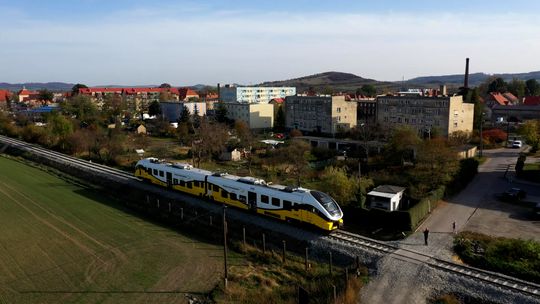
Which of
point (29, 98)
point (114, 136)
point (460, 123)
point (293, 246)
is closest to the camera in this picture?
point (293, 246)

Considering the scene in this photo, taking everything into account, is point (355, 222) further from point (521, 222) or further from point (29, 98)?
point (29, 98)

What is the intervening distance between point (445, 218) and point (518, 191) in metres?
9.38

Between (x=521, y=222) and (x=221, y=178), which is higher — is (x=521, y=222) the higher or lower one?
the lower one

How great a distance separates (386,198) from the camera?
3005 centimetres

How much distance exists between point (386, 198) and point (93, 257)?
19812 millimetres

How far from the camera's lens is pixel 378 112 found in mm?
69938

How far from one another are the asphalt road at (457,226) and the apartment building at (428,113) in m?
17.3

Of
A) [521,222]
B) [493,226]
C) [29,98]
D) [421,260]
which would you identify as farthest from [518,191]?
[29,98]

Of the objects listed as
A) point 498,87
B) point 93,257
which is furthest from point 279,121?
point 498,87

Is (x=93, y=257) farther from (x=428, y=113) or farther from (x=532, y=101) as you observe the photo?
(x=532, y=101)

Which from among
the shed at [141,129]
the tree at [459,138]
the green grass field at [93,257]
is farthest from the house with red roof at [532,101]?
the green grass field at [93,257]

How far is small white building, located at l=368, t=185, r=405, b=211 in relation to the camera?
1184 inches

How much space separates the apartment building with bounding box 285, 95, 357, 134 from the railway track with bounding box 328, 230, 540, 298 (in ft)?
160

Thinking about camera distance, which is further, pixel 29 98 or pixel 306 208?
pixel 29 98
